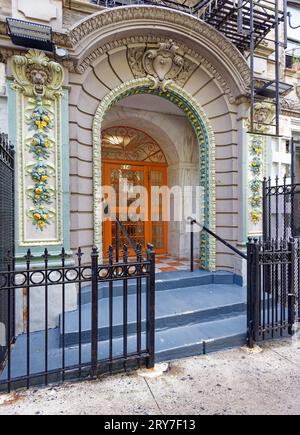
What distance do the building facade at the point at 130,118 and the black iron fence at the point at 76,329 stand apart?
1.02 meters

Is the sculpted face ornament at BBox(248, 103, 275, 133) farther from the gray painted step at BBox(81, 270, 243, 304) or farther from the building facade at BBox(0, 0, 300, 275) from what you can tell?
the gray painted step at BBox(81, 270, 243, 304)

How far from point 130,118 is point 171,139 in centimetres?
119

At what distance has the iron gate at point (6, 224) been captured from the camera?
308cm

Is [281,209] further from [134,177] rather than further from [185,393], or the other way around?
[185,393]

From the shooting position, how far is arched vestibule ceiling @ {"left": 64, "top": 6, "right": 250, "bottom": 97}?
14.5 ft

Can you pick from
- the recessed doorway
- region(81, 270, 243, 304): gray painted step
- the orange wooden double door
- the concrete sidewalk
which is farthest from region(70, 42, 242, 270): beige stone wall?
the concrete sidewalk

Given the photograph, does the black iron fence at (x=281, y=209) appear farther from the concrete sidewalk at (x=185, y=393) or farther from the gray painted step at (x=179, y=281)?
the concrete sidewalk at (x=185, y=393)

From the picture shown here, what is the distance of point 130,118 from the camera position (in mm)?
6629

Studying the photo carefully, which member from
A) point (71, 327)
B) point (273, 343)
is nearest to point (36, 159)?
point (71, 327)

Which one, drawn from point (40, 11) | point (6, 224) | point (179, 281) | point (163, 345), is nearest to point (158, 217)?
point (179, 281)

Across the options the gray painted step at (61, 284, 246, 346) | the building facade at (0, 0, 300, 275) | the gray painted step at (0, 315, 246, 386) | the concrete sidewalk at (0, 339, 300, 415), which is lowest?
the concrete sidewalk at (0, 339, 300, 415)

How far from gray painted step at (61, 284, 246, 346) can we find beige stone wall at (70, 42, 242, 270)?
1121 mm
